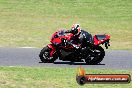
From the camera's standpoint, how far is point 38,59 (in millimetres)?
19344

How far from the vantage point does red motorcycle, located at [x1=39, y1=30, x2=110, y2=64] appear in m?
18.5

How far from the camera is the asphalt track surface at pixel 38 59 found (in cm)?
1823

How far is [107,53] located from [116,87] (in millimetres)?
7710

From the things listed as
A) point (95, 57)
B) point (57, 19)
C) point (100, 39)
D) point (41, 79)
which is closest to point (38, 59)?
point (95, 57)

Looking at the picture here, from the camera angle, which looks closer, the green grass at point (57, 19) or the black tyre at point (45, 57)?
the black tyre at point (45, 57)

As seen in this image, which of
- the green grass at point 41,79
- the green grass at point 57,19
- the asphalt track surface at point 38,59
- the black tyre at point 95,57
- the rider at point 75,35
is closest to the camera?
the green grass at point 41,79

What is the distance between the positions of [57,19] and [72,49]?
13453 millimetres

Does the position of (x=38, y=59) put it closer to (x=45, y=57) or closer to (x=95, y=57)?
(x=45, y=57)

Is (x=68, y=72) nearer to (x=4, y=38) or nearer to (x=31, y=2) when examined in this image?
(x=4, y=38)

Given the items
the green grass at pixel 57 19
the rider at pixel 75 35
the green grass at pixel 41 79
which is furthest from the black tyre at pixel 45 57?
the green grass at pixel 57 19

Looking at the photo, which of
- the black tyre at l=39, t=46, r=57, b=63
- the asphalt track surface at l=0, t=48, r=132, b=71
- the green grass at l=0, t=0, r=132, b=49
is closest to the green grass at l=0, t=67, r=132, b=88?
the asphalt track surface at l=0, t=48, r=132, b=71

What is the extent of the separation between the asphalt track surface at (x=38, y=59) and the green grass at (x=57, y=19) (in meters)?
1.83

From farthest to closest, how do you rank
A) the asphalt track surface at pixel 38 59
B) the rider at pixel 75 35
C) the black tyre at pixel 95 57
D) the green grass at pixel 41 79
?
the black tyre at pixel 95 57 → the rider at pixel 75 35 → the asphalt track surface at pixel 38 59 → the green grass at pixel 41 79

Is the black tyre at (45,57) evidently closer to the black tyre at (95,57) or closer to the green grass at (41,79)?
the black tyre at (95,57)
